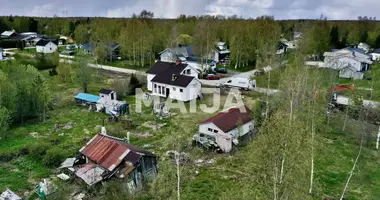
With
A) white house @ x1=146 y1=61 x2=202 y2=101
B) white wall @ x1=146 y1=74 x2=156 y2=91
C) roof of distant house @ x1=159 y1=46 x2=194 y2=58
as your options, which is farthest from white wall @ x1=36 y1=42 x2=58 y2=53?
white house @ x1=146 y1=61 x2=202 y2=101

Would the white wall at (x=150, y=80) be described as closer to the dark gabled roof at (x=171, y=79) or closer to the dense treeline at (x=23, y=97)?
the dark gabled roof at (x=171, y=79)

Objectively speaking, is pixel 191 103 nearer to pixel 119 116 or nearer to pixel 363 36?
pixel 119 116

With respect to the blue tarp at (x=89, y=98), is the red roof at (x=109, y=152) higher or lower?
lower

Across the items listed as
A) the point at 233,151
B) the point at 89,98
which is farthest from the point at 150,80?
the point at 233,151

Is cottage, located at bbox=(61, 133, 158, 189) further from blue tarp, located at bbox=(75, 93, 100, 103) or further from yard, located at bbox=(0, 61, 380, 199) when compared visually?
blue tarp, located at bbox=(75, 93, 100, 103)

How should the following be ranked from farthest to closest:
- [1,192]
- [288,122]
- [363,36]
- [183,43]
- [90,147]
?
[363,36]
[183,43]
[90,147]
[1,192]
[288,122]

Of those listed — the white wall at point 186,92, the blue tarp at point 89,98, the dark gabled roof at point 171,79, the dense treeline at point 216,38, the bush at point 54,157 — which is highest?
the dense treeline at point 216,38

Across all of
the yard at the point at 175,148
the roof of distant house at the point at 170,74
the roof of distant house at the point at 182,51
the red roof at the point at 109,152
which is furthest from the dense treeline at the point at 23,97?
the roof of distant house at the point at 182,51

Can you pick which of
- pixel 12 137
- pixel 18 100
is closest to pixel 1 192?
pixel 12 137
